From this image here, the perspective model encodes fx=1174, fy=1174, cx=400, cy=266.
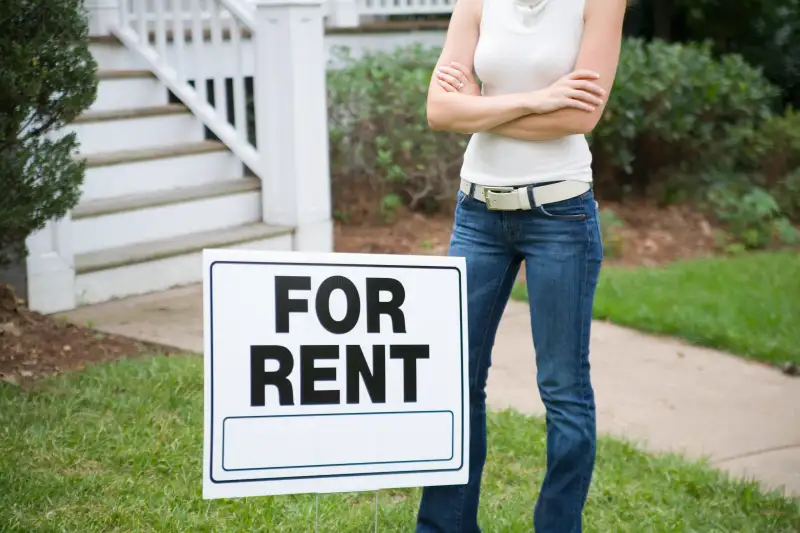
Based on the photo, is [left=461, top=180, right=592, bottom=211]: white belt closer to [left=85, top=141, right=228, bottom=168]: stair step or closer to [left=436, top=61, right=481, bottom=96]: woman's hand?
[left=436, top=61, right=481, bottom=96]: woman's hand

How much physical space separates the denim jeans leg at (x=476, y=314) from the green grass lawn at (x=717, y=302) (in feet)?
10.1

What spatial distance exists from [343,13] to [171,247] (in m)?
4.10

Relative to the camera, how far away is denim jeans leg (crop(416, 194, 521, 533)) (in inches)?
130

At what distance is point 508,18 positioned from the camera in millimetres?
3236

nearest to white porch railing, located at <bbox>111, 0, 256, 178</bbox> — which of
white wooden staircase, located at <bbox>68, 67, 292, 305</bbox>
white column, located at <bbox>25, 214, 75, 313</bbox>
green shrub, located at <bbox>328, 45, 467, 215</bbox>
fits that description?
white wooden staircase, located at <bbox>68, 67, 292, 305</bbox>

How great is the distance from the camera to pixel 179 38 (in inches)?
318

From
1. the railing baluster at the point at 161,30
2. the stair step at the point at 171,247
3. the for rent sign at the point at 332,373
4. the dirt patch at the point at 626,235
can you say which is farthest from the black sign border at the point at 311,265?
the railing baluster at the point at 161,30

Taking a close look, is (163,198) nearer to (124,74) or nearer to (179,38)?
(124,74)

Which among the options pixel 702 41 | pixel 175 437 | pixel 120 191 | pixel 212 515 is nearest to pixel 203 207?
pixel 120 191

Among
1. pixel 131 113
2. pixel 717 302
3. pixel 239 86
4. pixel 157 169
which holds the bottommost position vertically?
pixel 717 302

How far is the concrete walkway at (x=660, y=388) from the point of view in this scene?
15.9 feet

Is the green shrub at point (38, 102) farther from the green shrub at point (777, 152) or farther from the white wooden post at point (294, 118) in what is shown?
the green shrub at point (777, 152)

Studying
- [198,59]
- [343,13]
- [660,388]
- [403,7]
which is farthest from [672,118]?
[660,388]

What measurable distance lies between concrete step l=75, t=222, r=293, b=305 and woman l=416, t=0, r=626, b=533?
378cm
